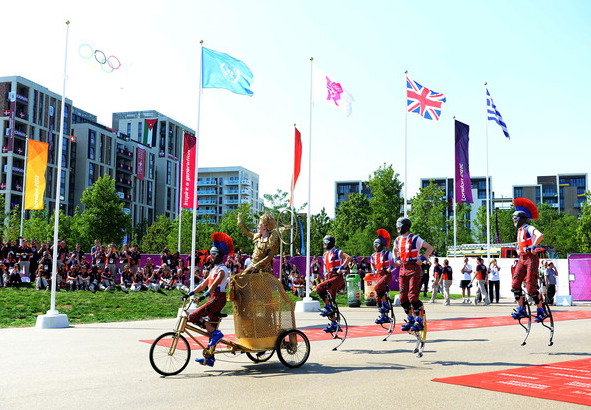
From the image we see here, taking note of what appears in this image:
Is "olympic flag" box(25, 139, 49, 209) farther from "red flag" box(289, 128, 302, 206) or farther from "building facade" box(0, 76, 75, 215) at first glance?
"building facade" box(0, 76, 75, 215)

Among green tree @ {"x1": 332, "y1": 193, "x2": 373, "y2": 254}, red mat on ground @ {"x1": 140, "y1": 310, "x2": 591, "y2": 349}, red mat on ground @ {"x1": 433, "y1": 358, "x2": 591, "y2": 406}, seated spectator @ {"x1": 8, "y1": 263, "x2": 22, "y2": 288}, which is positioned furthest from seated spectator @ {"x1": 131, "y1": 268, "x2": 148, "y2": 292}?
green tree @ {"x1": 332, "y1": 193, "x2": 373, "y2": 254}

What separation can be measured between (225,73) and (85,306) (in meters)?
8.94

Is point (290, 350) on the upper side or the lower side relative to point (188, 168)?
lower

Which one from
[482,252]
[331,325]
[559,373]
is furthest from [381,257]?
[482,252]

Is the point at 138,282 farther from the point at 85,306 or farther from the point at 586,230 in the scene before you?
the point at 586,230

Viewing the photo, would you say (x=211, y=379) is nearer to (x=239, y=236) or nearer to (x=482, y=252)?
(x=482, y=252)

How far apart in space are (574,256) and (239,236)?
51073mm

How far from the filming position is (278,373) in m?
8.13

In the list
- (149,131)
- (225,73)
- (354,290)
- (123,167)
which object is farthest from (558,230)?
(149,131)

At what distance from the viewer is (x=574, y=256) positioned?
94.5ft

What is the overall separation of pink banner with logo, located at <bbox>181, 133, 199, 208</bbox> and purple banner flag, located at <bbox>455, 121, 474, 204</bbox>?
13.3 m

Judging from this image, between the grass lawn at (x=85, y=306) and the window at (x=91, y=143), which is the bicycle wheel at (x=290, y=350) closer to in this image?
the grass lawn at (x=85, y=306)

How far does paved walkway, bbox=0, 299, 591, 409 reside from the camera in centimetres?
624

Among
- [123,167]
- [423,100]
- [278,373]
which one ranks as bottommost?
[278,373]
